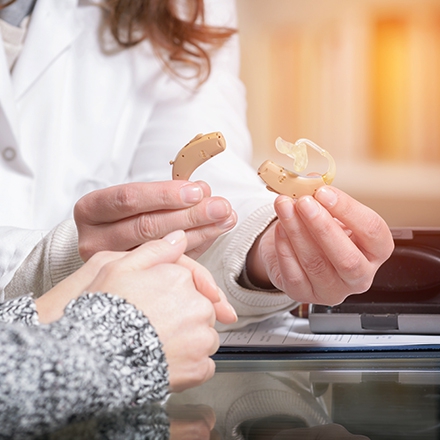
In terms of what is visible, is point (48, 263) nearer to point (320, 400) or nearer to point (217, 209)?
point (217, 209)

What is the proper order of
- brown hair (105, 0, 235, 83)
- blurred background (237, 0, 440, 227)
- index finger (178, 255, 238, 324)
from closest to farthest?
index finger (178, 255, 238, 324) < brown hair (105, 0, 235, 83) < blurred background (237, 0, 440, 227)

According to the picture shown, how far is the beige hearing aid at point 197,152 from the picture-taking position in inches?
21.8

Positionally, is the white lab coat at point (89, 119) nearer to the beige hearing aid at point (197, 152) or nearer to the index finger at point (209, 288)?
the beige hearing aid at point (197, 152)

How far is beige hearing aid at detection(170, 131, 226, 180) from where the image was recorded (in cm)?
55

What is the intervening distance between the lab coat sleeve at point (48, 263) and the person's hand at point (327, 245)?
0.68 ft

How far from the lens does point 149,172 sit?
3.07ft

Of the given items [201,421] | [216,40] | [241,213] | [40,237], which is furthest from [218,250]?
[216,40]

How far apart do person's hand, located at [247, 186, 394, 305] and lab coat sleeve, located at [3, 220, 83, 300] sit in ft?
0.68

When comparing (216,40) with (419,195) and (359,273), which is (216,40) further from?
(419,195)

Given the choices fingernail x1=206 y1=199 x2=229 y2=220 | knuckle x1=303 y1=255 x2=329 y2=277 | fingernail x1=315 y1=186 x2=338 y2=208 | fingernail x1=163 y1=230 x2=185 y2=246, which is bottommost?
knuckle x1=303 y1=255 x2=329 y2=277

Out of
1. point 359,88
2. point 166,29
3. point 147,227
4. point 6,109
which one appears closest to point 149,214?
point 147,227

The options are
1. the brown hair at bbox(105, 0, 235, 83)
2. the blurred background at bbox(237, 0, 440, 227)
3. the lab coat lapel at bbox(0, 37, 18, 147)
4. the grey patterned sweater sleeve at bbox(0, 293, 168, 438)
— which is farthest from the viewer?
the blurred background at bbox(237, 0, 440, 227)

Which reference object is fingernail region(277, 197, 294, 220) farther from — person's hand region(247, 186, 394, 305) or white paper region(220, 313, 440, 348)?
white paper region(220, 313, 440, 348)

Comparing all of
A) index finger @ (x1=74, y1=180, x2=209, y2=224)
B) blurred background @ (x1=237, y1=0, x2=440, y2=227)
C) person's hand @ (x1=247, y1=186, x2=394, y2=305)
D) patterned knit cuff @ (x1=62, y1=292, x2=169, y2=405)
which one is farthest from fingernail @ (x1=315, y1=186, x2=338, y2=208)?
blurred background @ (x1=237, y1=0, x2=440, y2=227)
